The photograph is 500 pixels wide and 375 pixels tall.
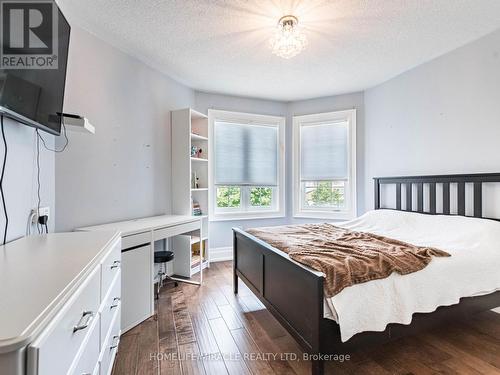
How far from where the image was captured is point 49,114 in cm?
160

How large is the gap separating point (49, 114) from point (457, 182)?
134 inches

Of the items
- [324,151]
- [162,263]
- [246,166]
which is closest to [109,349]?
[162,263]

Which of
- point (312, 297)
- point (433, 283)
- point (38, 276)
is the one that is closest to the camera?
point (38, 276)

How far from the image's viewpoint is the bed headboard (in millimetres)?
2402

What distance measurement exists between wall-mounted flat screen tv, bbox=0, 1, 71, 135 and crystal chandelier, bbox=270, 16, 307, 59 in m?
1.50

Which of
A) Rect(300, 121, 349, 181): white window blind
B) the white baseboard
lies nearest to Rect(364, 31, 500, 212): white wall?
Rect(300, 121, 349, 181): white window blind

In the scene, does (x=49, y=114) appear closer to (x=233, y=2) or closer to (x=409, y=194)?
(x=233, y=2)

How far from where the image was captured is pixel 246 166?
13.6ft

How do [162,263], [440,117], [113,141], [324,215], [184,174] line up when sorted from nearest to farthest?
[113,141] < [440,117] < [162,263] < [184,174] < [324,215]

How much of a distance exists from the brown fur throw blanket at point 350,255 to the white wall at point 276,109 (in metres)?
1.60

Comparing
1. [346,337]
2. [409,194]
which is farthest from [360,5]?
[346,337]

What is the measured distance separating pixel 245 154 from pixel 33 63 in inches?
117

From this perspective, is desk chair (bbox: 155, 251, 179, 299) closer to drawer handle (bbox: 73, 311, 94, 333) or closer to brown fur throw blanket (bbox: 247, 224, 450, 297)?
brown fur throw blanket (bbox: 247, 224, 450, 297)

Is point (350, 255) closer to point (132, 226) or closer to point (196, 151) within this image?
point (132, 226)
